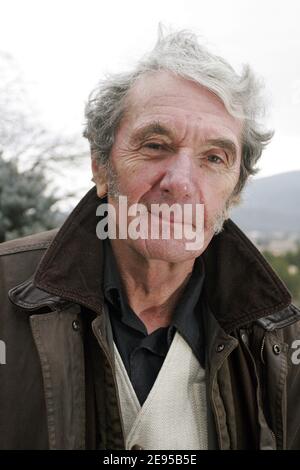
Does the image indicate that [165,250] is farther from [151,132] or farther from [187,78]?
[187,78]

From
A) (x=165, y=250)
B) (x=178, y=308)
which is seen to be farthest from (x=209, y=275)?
(x=165, y=250)

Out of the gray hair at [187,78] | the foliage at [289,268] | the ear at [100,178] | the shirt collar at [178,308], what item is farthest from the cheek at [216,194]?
the foliage at [289,268]

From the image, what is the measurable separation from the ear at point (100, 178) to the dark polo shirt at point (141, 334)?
8.4 inches

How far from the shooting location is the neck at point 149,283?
2027mm

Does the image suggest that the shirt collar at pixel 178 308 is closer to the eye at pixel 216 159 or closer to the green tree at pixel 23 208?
the eye at pixel 216 159

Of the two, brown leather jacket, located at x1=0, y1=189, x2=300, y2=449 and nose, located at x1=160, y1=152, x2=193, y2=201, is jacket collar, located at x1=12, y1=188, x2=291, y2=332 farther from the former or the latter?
nose, located at x1=160, y1=152, x2=193, y2=201

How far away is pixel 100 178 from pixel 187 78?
560 millimetres

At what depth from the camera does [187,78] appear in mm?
1879

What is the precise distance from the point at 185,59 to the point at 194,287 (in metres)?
0.93

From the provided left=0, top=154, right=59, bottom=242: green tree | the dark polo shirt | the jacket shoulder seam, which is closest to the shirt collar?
the dark polo shirt

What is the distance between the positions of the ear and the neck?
0.23 metres

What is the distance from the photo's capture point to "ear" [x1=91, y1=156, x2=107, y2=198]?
2109mm
